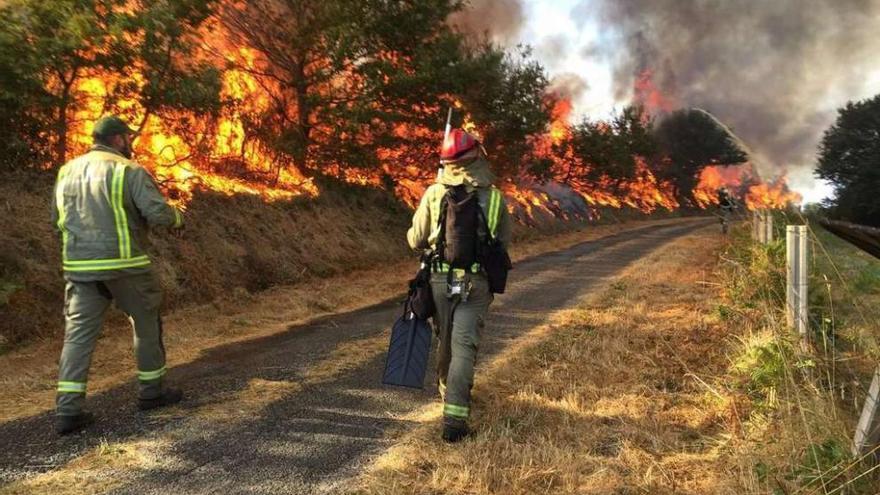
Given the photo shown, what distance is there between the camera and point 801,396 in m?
3.72

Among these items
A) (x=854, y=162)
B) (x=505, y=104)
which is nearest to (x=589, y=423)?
(x=505, y=104)

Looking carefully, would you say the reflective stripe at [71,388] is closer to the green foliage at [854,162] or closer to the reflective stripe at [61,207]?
the reflective stripe at [61,207]

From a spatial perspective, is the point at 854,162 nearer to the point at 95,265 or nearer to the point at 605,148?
the point at 605,148

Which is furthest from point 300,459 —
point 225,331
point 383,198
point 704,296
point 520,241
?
point 520,241

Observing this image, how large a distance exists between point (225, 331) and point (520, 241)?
14.5 m

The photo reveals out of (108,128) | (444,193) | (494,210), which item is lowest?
(494,210)

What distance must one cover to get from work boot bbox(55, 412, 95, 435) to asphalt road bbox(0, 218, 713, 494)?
2.4 inches

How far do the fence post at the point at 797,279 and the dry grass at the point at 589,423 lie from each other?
2.35ft

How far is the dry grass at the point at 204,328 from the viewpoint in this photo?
4.80 m

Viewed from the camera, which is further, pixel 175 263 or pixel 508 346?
pixel 175 263

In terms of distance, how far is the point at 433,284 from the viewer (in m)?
4.07

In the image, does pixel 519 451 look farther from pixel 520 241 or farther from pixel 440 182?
pixel 520 241

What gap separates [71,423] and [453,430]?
2.48 meters

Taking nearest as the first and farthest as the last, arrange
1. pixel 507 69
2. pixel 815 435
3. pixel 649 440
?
pixel 815 435, pixel 649 440, pixel 507 69
